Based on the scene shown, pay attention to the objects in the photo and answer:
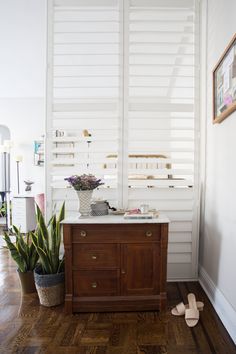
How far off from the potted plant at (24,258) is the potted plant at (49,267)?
13 centimetres

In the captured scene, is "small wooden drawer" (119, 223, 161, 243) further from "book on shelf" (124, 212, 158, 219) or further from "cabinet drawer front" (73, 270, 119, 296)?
"cabinet drawer front" (73, 270, 119, 296)

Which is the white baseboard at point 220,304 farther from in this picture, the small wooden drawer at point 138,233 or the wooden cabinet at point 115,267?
the small wooden drawer at point 138,233

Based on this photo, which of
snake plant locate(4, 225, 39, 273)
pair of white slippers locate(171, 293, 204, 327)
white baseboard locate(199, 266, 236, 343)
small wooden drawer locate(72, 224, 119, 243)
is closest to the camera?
white baseboard locate(199, 266, 236, 343)

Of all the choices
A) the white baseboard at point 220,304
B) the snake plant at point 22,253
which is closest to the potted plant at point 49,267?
the snake plant at point 22,253

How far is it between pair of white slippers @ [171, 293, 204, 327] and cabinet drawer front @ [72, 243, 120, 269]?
54 centimetres

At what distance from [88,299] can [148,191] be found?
3.27 ft

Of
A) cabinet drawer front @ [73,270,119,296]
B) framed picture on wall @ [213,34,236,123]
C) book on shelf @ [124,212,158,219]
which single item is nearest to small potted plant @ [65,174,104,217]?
book on shelf @ [124,212,158,219]

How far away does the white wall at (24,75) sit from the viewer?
8.70 ft

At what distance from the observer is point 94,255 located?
1776mm

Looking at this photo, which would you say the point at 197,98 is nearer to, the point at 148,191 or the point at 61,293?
the point at 148,191

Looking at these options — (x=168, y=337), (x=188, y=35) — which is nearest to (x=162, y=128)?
(x=188, y=35)

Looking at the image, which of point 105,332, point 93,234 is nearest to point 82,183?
point 93,234

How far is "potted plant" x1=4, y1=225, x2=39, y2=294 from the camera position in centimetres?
199

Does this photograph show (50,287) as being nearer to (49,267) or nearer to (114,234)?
(49,267)
